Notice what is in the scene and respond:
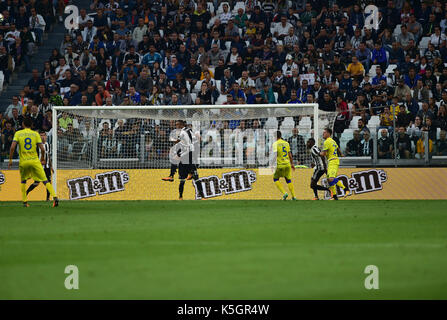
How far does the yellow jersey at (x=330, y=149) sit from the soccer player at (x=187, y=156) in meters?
3.85

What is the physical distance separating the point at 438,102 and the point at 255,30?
7.38m

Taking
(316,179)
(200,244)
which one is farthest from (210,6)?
(200,244)

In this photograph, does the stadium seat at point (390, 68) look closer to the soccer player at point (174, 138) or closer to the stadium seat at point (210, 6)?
the stadium seat at point (210, 6)

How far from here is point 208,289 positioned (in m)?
6.86

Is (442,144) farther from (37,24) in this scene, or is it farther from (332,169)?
(37,24)

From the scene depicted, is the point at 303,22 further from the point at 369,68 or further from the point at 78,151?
the point at 78,151

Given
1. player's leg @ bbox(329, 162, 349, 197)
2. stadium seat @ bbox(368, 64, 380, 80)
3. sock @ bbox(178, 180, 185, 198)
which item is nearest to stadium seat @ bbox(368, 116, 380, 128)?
player's leg @ bbox(329, 162, 349, 197)

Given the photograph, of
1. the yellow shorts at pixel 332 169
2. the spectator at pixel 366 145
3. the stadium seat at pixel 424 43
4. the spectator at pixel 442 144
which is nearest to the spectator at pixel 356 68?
the stadium seat at pixel 424 43

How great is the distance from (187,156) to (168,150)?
1.08 metres

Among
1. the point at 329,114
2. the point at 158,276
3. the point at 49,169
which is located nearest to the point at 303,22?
the point at 329,114

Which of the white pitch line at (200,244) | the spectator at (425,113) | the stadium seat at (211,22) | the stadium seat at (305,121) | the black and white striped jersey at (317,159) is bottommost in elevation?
the white pitch line at (200,244)

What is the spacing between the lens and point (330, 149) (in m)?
21.2

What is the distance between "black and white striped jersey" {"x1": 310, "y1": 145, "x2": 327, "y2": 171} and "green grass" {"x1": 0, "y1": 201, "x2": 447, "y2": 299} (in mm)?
6134

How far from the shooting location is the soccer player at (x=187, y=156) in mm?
22469
